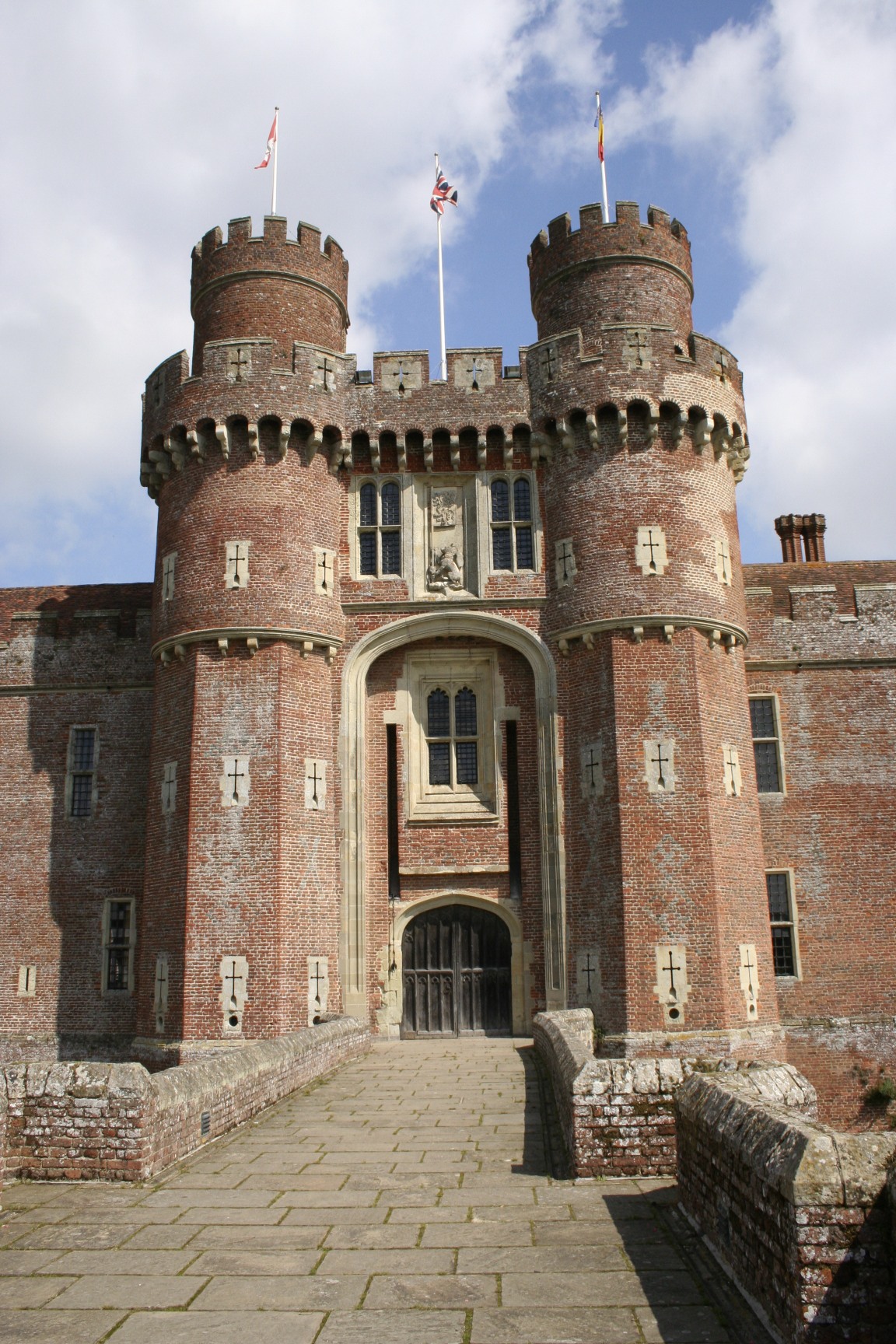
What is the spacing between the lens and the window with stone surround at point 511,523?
75.3 feet

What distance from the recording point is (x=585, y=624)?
2158cm

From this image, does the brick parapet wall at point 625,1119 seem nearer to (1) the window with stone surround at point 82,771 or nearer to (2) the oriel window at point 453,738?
(2) the oriel window at point 453,738

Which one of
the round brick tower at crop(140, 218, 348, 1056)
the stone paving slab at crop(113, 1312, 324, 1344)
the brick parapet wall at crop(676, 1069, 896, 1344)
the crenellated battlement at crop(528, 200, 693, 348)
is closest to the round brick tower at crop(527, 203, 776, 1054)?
the crenellated battlement at crop(528, 200, 693, 348)

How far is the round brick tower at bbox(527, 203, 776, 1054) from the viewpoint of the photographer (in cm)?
1980

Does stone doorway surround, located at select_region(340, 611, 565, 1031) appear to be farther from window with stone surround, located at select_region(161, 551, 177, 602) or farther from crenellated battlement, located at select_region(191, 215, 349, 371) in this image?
crenellated battlement, located at select_region(191, 215, 349, 371)

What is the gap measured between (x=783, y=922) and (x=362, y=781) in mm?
9180

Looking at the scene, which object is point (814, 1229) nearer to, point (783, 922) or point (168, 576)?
point (783, 922)

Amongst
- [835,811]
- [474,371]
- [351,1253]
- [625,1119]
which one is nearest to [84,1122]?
[351,1253]

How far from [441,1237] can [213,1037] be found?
1285 cm

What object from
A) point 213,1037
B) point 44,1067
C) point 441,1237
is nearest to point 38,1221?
point 44,1067

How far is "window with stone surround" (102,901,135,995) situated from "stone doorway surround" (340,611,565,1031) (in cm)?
522

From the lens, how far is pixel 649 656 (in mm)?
21188

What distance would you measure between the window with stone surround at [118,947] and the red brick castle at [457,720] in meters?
0.06

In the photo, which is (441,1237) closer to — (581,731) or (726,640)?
(581,731)
